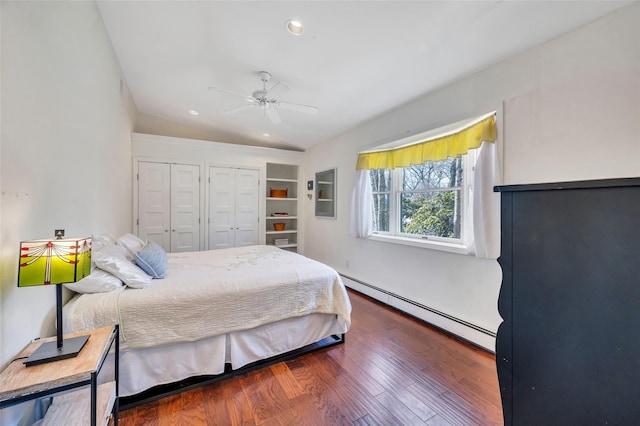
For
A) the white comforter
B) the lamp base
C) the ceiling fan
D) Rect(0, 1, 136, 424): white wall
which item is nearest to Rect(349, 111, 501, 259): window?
the ceiling fan

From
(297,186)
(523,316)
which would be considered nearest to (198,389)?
(523,316)

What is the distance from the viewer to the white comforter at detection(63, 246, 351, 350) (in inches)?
60.2

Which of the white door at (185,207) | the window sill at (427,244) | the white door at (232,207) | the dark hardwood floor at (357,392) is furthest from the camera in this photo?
the white door at (232,207)

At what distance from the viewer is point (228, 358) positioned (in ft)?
6.20

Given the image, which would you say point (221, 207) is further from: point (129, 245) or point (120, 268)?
point (120, 268)

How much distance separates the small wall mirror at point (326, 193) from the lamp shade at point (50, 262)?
348 cm

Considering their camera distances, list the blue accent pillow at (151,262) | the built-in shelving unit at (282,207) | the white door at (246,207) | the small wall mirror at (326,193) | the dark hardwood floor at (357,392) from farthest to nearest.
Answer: the built-in shelving unit at (282,207)
the white door at (246,207)
the small wall mirror at (326,193)
the blue accent pillow at (151,262)
the dark hardwood floor at (357,392)

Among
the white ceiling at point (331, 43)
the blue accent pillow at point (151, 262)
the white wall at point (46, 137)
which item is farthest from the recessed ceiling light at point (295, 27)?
the blue accent pillow at point (151, 262)

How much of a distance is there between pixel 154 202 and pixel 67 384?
3.61 meters

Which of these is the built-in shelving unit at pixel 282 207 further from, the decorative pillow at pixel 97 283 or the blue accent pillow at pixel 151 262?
the decorative pillow at pixel 97 283

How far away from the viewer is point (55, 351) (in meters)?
1.03

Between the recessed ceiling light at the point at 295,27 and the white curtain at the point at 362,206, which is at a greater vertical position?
the recessed ceiling light at the point at 295,27

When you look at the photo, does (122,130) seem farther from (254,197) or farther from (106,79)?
(254,197)

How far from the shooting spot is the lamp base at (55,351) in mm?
970
